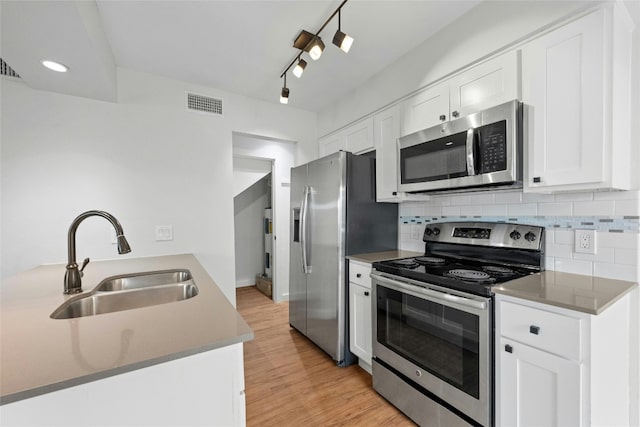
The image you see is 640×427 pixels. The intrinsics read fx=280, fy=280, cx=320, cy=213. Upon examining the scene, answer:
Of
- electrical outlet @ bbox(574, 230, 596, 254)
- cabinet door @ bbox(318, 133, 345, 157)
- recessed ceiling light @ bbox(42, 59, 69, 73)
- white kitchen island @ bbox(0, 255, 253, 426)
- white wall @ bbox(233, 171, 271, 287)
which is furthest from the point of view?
white wall @ bbox(233, 171, 271, 287)

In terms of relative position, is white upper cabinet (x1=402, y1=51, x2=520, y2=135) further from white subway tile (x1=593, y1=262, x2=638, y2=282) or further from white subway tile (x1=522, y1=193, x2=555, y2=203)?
white subway tile (x1=593, y1=262, x2=638, y2=282)

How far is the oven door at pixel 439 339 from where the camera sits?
135 cm

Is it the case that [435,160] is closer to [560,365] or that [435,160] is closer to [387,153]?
[387,153]

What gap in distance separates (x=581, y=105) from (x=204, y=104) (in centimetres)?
288

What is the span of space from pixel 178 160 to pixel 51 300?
1736 millimetres

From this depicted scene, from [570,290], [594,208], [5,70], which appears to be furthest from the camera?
[5,70]

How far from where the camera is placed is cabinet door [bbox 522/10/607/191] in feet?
4.20

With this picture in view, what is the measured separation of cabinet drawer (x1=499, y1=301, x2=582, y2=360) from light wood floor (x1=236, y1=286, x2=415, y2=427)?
3.09ft

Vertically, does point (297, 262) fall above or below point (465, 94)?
below

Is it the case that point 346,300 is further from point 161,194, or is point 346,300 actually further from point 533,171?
point 161,194

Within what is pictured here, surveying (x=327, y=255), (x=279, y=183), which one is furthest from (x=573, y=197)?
(x=279, y=183)

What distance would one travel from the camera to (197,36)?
2.07m

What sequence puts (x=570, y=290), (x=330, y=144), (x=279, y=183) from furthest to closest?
(x=279, y=183) < (x=330, y=144) < (x=570, y=290)

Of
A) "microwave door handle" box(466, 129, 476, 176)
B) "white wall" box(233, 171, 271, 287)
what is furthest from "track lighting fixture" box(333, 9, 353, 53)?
"white wall" box(233, 171, 271, 287)
